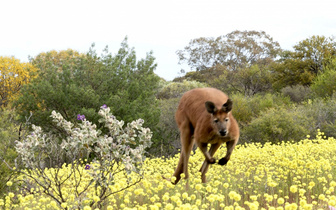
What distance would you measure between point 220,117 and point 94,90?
1223 cm

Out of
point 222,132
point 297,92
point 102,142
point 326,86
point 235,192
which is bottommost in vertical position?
point 297,92

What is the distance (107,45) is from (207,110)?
1425 centimetres

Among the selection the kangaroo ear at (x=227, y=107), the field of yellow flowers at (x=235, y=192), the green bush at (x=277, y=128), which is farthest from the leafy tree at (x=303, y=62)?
the kangaroo ear at (x=227, y=107)

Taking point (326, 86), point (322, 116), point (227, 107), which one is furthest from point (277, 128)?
point (326, 86)

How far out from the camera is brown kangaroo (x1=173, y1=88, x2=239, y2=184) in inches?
196

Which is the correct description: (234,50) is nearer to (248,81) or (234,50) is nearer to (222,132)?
(248,81)

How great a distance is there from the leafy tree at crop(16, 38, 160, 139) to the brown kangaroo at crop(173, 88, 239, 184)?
906cm

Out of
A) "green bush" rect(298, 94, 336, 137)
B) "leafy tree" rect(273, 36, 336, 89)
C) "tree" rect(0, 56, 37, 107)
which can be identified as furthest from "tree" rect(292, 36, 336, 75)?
"tree" rect(0, 56, 37, 107)

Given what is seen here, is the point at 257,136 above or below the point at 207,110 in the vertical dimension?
below

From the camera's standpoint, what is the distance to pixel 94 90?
16.5 metres

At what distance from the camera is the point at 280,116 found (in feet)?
53.5

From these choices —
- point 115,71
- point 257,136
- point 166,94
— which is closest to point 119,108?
point 115,71

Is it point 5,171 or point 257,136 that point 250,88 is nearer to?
point 257,136

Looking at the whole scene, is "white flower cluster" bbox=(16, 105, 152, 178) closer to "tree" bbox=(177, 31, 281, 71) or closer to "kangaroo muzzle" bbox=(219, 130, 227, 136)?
"kangaroo muzzle" bbox=(219, 130, 227, 136)
